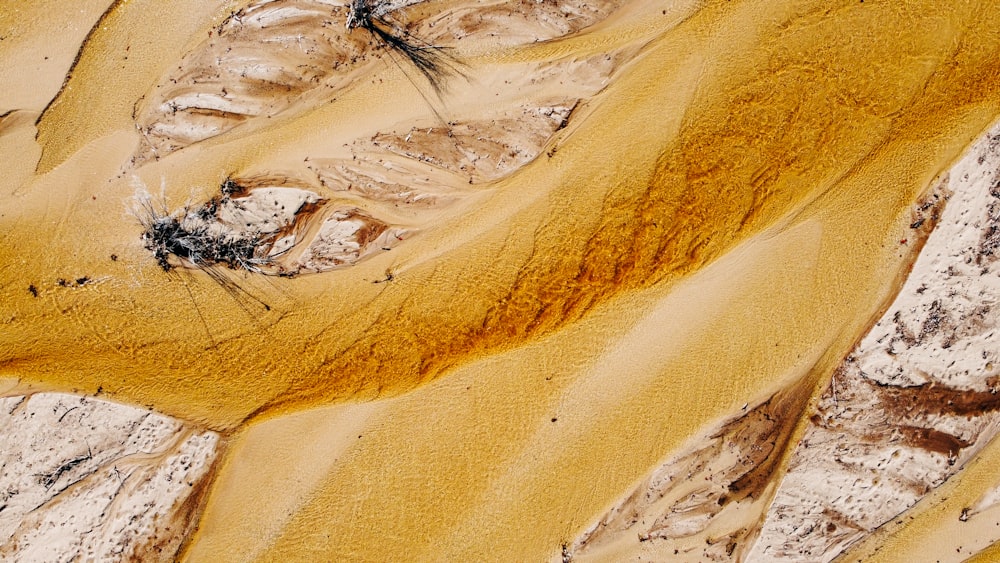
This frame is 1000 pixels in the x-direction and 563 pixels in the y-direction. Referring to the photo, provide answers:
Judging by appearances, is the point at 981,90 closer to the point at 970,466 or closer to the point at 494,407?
the point at 970,466

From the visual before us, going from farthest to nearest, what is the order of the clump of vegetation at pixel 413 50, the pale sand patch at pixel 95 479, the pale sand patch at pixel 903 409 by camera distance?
1. the clump of vegetation at pixel 413 50
2. the pale sand patch at pixel 903 409
3. the pale sand patch at pixel 95 479

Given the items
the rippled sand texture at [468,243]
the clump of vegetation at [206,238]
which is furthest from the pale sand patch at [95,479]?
the clump of vegetation at [206,238]

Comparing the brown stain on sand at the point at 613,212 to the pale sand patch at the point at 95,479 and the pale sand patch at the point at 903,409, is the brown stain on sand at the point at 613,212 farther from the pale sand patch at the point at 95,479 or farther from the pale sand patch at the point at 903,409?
the pale sand patch at the point at 903,409

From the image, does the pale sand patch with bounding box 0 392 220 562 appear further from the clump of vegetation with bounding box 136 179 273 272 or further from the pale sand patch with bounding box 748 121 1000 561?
the pale sand patch with bounding box 748 121 1000 561

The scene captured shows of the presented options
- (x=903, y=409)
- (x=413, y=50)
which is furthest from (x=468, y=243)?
(x=903, y=409)

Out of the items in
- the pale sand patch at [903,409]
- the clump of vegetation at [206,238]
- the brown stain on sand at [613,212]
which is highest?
the clump of vegetation at [206,238]

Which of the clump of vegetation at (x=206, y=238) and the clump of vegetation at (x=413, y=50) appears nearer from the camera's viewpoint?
the clump of vegetation at (x=206, y=238)

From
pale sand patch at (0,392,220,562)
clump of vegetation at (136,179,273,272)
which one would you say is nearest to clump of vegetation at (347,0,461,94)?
clump of vegetation at (136,179,273,272)

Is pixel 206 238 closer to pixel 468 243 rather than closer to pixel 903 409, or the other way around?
pixel 468 243
